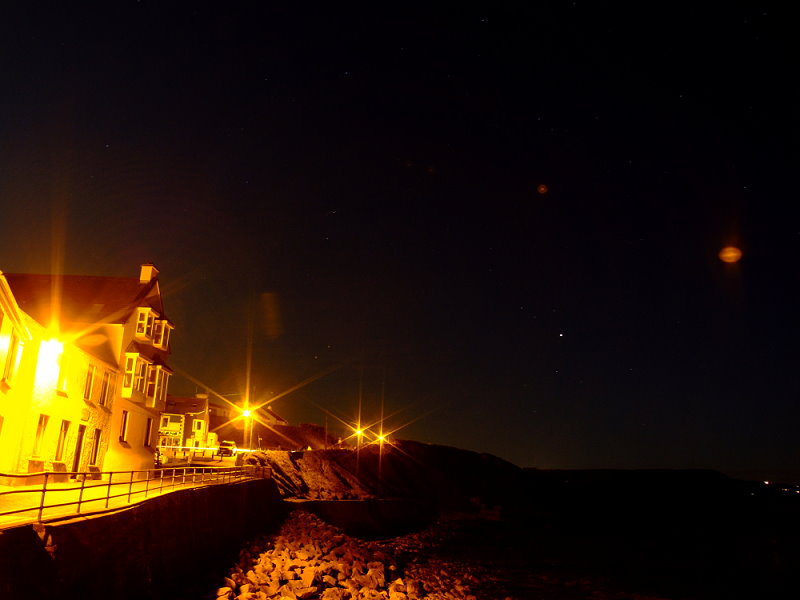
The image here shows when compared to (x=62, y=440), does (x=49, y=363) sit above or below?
above

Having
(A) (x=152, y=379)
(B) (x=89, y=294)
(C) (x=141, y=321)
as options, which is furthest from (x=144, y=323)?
(B) (x=89, y=294)

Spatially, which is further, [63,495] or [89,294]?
[89,294]

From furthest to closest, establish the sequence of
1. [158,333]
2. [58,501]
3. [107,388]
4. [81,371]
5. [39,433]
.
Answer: [158,333] → [107,388] → [81,371] → [39,433] → [58,501]

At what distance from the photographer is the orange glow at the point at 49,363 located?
23375 millimetres

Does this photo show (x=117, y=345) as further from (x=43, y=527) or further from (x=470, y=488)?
(x=470, y=488)

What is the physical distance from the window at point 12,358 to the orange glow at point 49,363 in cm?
118

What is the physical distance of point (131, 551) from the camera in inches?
561

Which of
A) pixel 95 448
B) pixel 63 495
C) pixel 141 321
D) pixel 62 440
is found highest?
pixel 141 321

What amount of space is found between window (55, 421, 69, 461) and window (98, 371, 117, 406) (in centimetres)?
307

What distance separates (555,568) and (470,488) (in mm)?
64825

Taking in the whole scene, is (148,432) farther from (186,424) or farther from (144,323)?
(186,424)

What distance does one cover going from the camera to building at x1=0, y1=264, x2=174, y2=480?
22016 millimetres

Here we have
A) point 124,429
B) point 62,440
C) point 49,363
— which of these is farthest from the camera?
point 124,429

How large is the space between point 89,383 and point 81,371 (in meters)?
1.19
